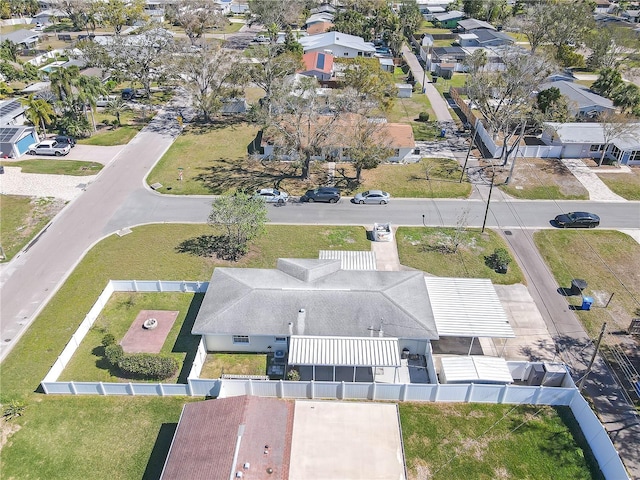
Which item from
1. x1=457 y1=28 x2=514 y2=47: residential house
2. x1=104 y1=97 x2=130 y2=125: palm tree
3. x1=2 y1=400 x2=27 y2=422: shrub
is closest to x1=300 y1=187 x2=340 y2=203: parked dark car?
x1=2 y1=400 x2=27 y2=422: shrub

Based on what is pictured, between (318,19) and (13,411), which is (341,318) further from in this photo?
(318,19)

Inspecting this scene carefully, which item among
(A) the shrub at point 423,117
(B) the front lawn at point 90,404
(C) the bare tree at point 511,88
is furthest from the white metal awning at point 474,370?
(A) the shrub at point 423,117

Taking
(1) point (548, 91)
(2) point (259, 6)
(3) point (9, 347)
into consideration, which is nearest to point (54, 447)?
(3) point (9, 347)

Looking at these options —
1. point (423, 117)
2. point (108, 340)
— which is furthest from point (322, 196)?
point (423, 117)

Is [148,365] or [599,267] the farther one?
[599,267]

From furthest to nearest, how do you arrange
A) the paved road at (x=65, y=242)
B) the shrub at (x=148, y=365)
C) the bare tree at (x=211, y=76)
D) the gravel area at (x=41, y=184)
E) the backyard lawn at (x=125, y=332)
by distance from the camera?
1. the bare tree at (x=211, y=76)
2. the gravel area at (x=41, y=184)
3. the paved road at (x=65, y=242)
4. the backyard lawn at (x=125, y=332)
5. the shrub at (x=148, y=365)

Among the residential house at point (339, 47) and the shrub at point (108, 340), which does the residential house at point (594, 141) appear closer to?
the residential house at point (339, 47)
